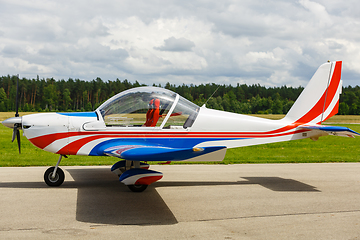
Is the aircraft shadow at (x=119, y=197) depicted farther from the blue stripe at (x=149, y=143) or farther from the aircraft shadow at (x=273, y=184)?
the blue stripe at (x=149, y=143)

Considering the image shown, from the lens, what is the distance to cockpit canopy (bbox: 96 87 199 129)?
6668 millimetres

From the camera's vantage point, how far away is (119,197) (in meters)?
6.18

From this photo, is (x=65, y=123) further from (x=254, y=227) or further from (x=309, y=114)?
(x=309, y=114)

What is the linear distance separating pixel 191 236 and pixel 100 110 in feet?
11.7

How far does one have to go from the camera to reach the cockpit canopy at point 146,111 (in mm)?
6668

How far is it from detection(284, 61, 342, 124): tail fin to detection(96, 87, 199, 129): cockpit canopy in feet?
9.34

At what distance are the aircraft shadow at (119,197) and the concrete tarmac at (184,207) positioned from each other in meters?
0.02

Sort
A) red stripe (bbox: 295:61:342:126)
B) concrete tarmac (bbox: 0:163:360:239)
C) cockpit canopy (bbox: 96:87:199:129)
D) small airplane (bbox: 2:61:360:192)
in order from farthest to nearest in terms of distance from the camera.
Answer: red stripe (bbox: 295:61:342:126) < cockpit canopy (bbox: 96:87:199:129) < small airplane (bbox: 2:61:360:192) < concrete tarmac (bbox: 0:163:360:239)

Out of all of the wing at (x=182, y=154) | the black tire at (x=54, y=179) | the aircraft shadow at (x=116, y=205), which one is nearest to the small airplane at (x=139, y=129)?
the black tire at (x=54, y=179)

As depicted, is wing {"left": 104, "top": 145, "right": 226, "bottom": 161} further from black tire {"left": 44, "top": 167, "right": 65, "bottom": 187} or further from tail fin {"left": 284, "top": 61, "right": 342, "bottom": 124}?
tail fin {"left": 284, "top": 61, "right": 342, "bottom": 124}

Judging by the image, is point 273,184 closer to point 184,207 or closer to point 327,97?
point 327,97

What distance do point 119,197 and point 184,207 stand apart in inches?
54.1

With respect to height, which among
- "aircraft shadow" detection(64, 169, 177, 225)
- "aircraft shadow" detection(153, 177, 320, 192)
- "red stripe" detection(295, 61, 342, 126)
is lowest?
"aircraft shadow" detection(64, 169, 177, 225)

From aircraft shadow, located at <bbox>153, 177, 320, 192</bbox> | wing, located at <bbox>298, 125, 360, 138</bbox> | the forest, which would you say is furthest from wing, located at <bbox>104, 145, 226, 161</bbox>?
the forest
